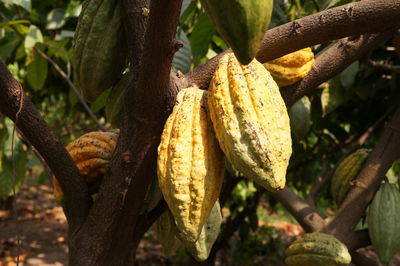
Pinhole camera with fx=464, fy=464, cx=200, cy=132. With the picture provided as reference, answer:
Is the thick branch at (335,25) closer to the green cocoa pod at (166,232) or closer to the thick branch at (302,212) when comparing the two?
the green cocoa pod at (166,232)

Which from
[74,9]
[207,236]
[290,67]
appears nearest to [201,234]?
[207,236]

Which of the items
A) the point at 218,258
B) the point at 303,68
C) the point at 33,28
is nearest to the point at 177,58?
the point at 303,68

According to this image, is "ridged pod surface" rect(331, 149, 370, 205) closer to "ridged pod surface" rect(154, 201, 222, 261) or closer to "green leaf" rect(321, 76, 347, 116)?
"green leaf" rect(321, 76, 347, 116)

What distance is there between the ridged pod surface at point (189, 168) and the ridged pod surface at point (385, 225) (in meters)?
0.85

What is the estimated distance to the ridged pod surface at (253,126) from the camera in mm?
740

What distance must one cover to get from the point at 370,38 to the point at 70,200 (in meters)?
0.85

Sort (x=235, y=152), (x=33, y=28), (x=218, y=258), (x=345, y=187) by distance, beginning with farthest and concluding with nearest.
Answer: (x=218, y=258)
(x=33, y=28)
(x=345, y=187)
(x=235, y=152)

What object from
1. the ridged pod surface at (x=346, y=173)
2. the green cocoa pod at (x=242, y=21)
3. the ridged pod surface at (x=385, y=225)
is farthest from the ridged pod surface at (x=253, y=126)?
the ridged pod surface at (x=346, y=173)

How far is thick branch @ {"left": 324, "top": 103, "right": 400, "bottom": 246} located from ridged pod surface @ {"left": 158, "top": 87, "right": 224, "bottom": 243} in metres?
0.87

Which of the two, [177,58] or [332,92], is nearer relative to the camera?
[177,58]

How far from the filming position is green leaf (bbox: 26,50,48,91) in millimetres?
2199

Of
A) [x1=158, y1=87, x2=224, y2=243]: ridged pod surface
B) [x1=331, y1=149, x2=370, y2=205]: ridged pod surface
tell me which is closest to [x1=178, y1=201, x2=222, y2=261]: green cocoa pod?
→ [x1=158, y1=87, x2=224, y2=243]: ridged pod surface

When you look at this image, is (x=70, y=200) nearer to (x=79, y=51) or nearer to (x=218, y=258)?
(x=79, y=51)

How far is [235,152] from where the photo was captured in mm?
742
